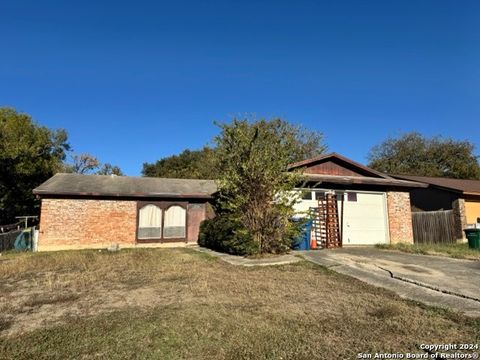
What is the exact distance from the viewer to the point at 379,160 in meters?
42.2

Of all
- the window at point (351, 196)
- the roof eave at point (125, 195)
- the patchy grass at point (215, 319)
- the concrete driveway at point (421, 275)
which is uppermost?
the roof eave at point (125, 195)

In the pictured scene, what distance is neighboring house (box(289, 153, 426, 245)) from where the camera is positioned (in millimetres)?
14641

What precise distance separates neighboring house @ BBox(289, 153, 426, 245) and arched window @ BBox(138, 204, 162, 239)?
7.60 metres

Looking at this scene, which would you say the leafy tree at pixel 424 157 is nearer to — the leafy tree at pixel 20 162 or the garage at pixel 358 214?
the garage at pixel 358 214

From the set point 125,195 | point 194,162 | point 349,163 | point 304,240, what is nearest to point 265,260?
point 304,240

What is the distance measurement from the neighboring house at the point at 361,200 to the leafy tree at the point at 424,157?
24.6 metres

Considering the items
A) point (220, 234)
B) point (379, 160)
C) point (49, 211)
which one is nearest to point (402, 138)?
point (379, 160)

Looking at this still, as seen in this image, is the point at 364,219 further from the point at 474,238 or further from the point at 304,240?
the point at 474,238

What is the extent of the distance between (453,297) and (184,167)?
41.1 meters

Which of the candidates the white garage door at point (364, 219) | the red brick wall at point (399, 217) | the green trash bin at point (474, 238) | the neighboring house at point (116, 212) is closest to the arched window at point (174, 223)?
the neighboring house at point (116, 212)

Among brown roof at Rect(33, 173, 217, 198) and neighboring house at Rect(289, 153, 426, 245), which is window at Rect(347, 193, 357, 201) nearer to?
neighboring house at Rect(289, 153, 426, 245)

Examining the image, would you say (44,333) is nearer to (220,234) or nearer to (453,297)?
(453,297)

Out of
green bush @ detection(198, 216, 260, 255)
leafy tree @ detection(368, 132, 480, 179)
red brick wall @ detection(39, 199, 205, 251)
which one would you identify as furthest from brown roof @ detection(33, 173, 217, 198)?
leafy tree @ detection(368, 132, 480, 179)

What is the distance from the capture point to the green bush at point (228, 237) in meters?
10.8
